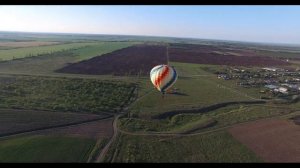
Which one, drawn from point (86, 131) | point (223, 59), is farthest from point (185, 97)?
point (223, 59)

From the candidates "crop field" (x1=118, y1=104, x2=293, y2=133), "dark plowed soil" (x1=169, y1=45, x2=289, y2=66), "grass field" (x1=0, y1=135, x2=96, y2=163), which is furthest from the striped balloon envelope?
"dark plowed soil" (x1=169, y1=45, x2=289, y2=66)

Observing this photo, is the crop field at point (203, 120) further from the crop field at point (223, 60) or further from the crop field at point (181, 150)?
the crop field at point (223, 60)

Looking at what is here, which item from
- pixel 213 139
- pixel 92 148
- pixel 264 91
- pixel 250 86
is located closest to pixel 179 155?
pixel 213 139

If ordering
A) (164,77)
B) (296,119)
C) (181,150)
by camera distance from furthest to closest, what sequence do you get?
(296,119)
(164,77)
(181,150)

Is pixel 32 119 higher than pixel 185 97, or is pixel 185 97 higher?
pixel 185 97

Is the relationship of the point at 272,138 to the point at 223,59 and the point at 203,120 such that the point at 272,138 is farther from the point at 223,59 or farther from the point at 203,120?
the point at 223,59

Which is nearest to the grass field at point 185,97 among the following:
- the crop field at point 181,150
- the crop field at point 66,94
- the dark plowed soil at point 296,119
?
the crop field at point 66,94
